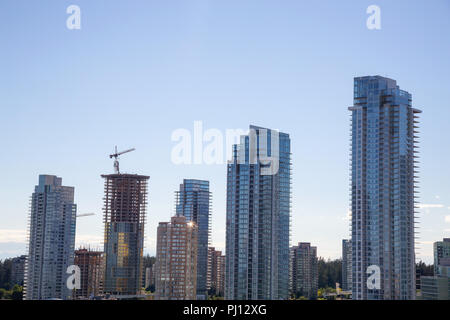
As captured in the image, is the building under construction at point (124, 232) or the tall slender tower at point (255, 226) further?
the building under construction at point (124, 232)

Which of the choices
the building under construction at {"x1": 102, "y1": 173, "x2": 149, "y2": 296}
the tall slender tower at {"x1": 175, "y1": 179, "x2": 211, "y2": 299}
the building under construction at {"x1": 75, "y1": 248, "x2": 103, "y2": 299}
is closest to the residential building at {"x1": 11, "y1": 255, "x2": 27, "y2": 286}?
the building under construction at {"x1": 75, "y1": 248, "x2": 103, "y2": 299}

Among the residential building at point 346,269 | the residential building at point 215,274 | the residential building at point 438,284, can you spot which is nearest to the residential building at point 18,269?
the residential building at point 215,274

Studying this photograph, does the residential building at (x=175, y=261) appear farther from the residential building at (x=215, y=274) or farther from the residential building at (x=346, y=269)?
the residential building at (x=346, y=269)

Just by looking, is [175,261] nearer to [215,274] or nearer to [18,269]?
[215,274]

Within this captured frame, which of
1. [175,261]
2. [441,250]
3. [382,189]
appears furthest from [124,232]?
[382,189]

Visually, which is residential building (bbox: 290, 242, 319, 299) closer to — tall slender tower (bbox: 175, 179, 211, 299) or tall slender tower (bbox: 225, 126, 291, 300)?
tall slender tower (bbox: 225, 126, 291, 300)

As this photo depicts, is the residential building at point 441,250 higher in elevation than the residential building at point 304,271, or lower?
higher
